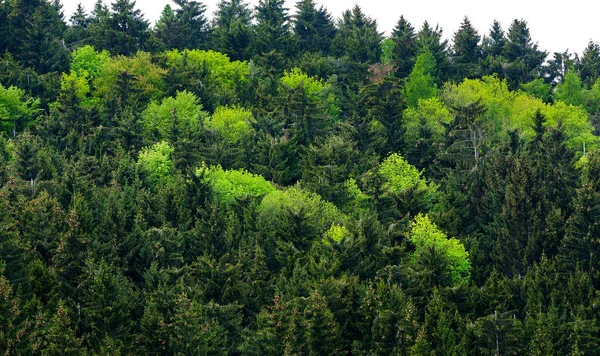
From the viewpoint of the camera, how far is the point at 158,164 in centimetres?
8669

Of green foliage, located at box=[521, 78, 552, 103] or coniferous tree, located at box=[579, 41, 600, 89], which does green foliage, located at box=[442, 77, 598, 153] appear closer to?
green foliage, located at box=[521, 78, 552, 103]

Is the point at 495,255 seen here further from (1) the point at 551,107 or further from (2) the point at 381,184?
(1) the point at 551,107

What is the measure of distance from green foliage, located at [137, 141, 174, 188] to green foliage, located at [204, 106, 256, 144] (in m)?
7.47

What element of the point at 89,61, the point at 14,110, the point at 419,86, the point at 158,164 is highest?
the point at 419,86

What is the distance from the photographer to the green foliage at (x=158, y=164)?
278 ft

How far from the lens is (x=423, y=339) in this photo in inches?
2440

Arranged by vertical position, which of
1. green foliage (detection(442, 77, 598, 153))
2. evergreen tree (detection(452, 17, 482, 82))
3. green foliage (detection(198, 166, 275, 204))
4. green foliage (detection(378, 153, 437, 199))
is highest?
evergreen tree (detection(452, 17, 482, 82))

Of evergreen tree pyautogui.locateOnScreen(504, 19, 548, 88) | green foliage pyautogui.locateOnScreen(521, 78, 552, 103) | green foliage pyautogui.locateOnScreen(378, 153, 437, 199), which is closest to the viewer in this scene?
green foliage pyautogui.locateOnScreen(378, 153, 437, 199)

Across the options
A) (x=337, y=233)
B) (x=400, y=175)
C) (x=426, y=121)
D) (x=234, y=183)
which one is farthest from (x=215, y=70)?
(x=337, y=233)

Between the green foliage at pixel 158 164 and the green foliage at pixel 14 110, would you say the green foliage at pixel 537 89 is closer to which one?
the green foliage at pixel 158 164

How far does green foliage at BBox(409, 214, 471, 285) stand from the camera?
75.2 m

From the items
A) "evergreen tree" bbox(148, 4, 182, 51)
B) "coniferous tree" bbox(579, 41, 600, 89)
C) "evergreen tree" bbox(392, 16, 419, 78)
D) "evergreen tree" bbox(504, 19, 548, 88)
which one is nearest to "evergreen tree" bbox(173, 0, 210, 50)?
"evergreen tree" bbox(148, 4, 182, 51)

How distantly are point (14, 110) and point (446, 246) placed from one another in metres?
49.5

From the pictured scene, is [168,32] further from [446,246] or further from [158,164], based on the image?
[446,246]
